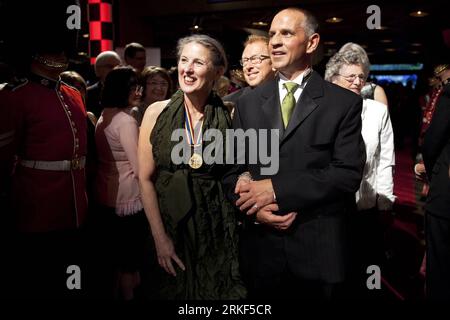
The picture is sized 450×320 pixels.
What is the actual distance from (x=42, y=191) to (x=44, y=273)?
0.39 m

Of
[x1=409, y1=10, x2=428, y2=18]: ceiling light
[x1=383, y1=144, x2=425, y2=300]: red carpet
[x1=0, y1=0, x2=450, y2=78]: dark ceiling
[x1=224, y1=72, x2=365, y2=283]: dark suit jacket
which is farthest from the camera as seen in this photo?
[x1=409, y1=10, x2=428, y2=18]: ceiling light

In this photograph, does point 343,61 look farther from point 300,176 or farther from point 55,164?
point 55,164

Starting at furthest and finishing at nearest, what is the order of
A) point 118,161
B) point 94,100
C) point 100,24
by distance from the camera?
point 100,24 < point 94,100 < point 118,161

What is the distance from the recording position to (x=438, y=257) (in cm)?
197

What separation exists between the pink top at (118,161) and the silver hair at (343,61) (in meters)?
1.23

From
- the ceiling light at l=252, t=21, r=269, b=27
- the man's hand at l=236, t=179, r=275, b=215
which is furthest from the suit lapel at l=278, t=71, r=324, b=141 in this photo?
the ceiling light at l=252, t=21, r=269, b=27

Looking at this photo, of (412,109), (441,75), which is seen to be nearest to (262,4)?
(441,75)

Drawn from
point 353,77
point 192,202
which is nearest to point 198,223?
point 192,202

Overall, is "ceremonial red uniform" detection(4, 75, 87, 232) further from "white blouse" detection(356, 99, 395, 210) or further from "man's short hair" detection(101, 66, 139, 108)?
"white blouse" detection(356, 99, 395, 210)

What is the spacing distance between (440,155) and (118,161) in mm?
1749

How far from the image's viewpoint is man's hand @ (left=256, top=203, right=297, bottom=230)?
1483 mm

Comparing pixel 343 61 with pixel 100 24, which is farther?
pixel 100 24

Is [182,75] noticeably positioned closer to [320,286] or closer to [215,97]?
[215,97]

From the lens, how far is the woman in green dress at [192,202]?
5.36ft
